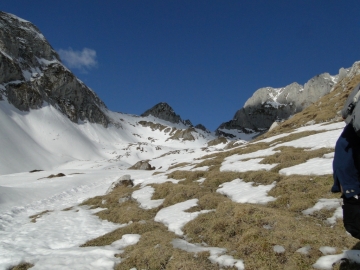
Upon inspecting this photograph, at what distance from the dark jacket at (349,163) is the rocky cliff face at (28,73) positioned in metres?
176

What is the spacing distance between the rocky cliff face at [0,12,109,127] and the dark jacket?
17624cm

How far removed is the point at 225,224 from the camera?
9.72m

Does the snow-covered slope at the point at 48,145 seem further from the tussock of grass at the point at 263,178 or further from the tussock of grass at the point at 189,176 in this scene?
the tussock of grass at the point at 263,178

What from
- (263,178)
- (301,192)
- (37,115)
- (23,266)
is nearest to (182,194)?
(263,178)

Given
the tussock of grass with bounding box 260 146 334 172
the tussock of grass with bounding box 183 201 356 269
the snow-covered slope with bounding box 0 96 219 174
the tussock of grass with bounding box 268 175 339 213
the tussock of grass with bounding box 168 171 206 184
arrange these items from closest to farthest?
the tussock of grass with bounding box 183 201 356 269 < the tussock of grass with bounding box 268 175 339 213 < the tussock of grass with bounding box 260 146 334 172 < the tussock of grass with bounding box 168 171 206 184 < the snow-covered slope with bounding box 0 96 219 174

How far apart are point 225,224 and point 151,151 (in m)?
175

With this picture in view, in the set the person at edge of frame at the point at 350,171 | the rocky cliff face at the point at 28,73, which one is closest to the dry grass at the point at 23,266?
the person at edge of frame at the point at 350,171

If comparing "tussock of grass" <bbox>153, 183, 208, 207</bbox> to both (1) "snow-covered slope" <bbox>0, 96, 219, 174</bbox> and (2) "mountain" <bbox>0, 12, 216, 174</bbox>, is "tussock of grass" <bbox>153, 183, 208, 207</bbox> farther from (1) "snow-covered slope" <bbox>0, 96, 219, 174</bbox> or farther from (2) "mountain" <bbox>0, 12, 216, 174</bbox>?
(2) "mountain" <bbox>0, 12, 216, 174</bbox>

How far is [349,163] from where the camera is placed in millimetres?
4344

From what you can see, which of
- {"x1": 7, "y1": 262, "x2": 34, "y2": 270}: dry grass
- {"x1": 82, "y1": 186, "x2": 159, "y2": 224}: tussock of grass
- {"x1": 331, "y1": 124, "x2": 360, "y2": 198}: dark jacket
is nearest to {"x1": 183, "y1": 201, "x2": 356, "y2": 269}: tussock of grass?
{"x1": 331, "y1": 124, "x2": 360, "y2": 198}: dark jacket

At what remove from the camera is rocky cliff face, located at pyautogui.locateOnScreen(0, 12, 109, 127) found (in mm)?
154000

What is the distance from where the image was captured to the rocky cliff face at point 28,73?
154 m

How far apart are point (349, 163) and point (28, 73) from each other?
670ft

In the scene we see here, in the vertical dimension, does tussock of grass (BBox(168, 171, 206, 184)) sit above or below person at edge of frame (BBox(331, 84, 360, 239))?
below
